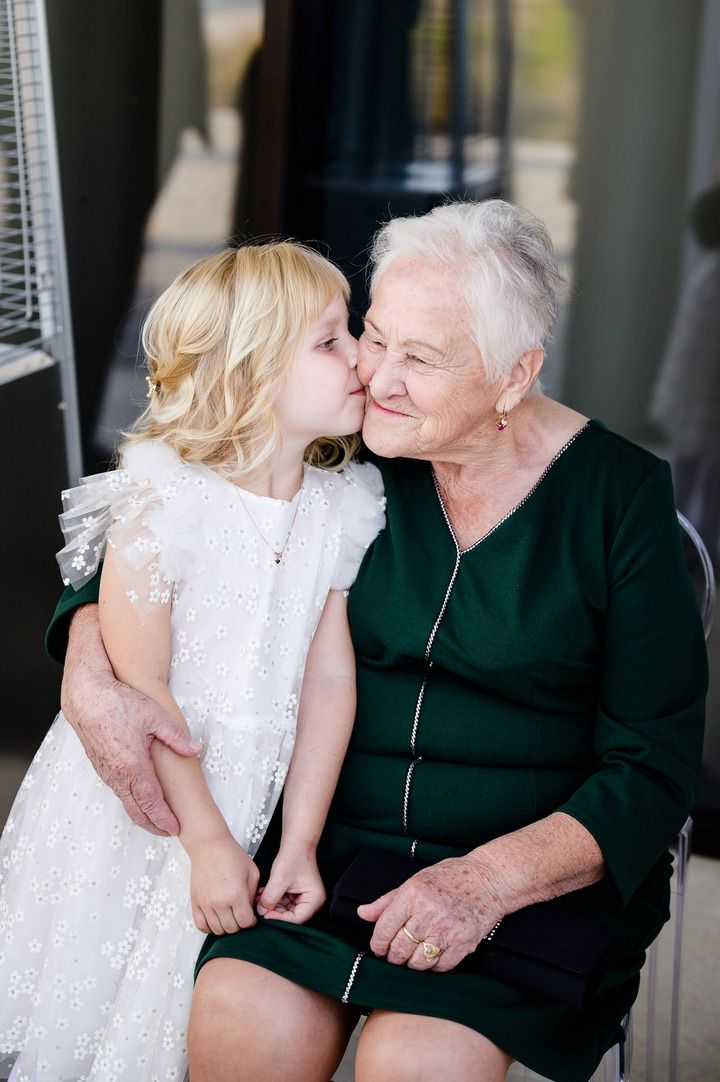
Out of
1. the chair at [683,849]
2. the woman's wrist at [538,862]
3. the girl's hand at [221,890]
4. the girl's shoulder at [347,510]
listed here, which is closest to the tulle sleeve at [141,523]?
the girl's shoulder at [347,510]

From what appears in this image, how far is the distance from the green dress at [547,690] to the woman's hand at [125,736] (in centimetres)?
21

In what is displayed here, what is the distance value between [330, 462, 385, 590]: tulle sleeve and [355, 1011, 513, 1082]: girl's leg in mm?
663

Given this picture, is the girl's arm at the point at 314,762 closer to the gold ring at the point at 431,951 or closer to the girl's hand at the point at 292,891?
the girl's hand at the point at 292,891

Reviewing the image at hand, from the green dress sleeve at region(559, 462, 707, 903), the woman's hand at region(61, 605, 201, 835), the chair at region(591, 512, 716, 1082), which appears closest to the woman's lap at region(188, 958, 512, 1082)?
the woman's hand at region(61, 605, 201, 835)

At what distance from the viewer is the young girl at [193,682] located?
1510 millimetres

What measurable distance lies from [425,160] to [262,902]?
218cm

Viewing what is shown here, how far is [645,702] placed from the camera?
61.3 inches

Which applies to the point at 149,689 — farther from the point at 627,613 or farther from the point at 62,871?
the point at 627,613

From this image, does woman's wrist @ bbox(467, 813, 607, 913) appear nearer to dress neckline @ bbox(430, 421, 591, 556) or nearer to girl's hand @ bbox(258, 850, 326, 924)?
girl's hand @ bbox(258, 850, 326, 924)

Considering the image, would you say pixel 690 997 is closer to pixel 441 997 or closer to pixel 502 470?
pixel 441 997

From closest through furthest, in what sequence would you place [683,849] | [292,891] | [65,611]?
[292,891] < [65,611] < [683,849]

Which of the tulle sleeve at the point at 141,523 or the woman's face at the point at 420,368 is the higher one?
the woman's face at the point at 420,368

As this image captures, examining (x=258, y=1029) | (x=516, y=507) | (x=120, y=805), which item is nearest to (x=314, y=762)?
(x=120, y=805)

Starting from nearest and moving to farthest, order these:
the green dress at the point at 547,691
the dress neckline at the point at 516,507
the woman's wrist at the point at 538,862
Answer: the woman's wrist at the point at 538,862
the green dress at the point at 547,691
the dress neckline at the point at 516,507
